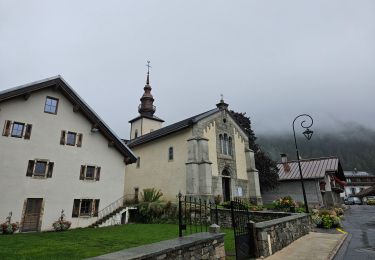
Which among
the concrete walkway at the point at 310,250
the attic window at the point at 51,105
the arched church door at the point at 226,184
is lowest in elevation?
the concrete walkway at the point at 310,250

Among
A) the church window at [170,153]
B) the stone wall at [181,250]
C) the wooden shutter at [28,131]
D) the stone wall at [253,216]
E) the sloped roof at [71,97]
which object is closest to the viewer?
the stone wall at [181,250]

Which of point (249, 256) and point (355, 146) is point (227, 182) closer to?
point (249, 256)

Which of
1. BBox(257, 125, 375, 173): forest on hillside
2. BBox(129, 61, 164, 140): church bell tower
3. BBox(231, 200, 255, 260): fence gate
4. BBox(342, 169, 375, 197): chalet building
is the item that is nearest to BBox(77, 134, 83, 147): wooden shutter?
BBox(231, 200, 255, 260): fence gate

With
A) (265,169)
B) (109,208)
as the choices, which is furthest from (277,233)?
(265,169)

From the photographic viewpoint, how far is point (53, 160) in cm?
1809

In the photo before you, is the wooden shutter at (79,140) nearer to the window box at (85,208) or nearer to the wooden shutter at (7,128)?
the window box at (85,208)

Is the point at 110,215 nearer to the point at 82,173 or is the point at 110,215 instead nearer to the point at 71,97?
the point at 82,173

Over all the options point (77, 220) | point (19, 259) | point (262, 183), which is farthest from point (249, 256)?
point (262, 183)

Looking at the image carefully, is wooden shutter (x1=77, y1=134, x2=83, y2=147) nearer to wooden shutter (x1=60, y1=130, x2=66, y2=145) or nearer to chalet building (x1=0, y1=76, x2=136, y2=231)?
chalet building (x1=0, y1=76, x2=136, y2=231)

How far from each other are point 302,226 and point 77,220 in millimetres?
14999

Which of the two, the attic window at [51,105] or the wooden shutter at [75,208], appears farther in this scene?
the attic window at [51,105]

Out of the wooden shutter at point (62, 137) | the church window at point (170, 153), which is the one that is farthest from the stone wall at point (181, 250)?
the church window at point (170, 153)

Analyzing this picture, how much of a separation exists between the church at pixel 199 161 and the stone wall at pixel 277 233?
10.6m

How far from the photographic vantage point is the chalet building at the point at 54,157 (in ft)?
53.9
